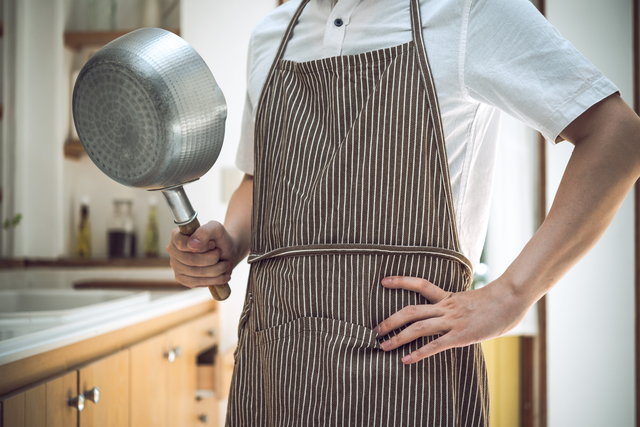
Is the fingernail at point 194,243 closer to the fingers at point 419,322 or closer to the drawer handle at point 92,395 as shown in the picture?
the fingers at point 419,322

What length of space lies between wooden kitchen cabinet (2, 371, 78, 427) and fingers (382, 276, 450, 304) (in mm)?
641

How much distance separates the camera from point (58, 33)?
207 cm

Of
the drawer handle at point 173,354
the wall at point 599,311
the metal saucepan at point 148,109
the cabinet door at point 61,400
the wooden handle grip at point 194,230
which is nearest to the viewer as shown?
the metal saucepan at point 148,109

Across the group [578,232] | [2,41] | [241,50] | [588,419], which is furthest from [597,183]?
[2,41]

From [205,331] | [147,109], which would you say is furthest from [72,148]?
[147,109]

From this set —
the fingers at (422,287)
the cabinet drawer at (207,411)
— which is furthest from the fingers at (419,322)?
the cabinet drawer at (207,411)

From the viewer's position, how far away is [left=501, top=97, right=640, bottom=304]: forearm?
565 mm

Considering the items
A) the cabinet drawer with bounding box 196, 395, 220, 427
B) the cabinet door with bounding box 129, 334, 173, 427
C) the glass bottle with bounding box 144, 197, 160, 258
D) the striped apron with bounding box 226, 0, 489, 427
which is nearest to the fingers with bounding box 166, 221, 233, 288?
the striped apron with bounding box 226, 0, 489, 427

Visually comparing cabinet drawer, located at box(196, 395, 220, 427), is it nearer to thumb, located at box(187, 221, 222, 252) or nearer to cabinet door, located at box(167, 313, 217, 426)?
cabinet door, located at box(167, 313, 217, 426)

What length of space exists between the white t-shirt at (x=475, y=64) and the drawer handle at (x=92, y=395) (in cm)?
70

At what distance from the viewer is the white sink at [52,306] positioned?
102cm

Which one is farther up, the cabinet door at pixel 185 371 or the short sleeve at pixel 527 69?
the short sleeve at pixel 527 69

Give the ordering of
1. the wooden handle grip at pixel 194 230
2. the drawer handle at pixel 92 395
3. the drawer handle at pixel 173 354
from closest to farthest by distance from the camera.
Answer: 1. the wooden handle grip at pixel 194 230
2. the drawer handle at pixel 92 395
3. the drawer handle at pixel 173 354

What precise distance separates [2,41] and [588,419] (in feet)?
9.86
